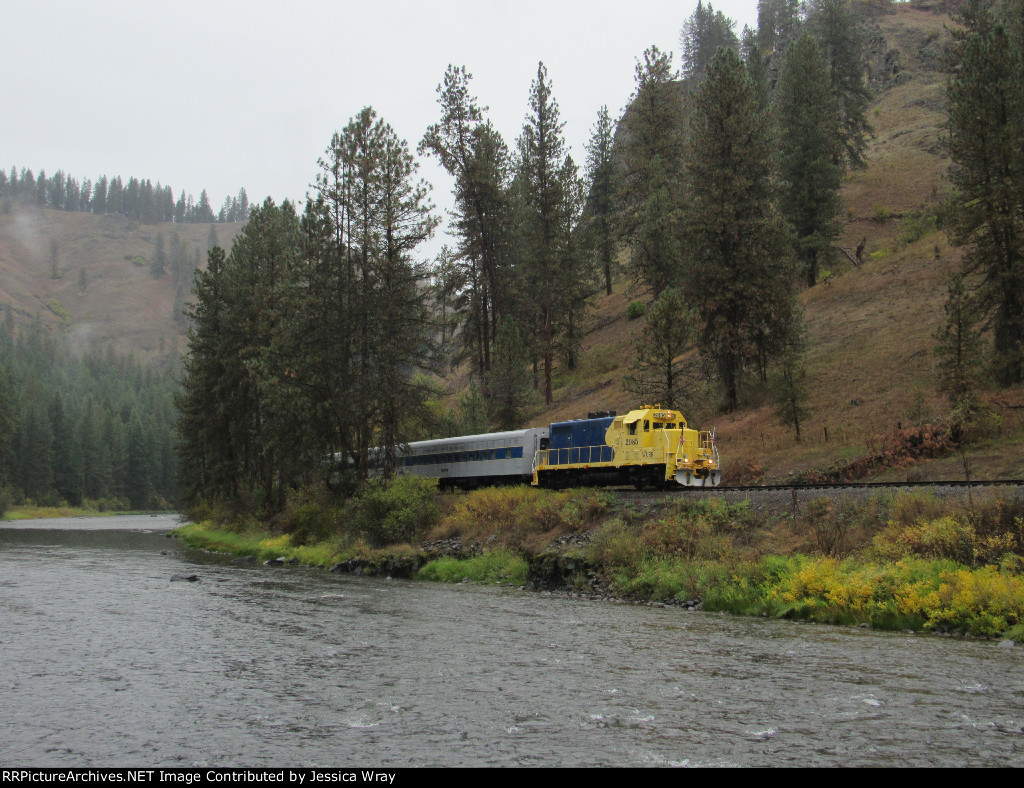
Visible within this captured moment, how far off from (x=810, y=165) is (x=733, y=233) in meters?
17.3

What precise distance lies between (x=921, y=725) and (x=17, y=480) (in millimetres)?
118378

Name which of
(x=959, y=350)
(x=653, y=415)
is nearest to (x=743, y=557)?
(x=653, y=415)

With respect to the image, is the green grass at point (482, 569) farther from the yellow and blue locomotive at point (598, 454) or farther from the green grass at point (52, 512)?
the green grass at point (52, 512)

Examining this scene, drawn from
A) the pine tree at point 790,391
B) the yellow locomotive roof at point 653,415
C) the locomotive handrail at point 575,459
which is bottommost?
the locomotive handrail at point 575,459

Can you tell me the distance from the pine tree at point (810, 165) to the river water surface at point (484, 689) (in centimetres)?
4152

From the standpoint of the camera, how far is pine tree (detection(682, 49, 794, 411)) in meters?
40.3

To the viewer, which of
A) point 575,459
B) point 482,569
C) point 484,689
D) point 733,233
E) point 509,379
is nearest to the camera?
point 484,689

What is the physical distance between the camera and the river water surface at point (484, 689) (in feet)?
31.4

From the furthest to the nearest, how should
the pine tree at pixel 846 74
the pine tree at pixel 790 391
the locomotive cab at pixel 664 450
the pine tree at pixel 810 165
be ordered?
the pine tree at pixel 846 74
the pine tree at pixel 810 165
the pine tree at pixel 790 391
the locomotive cab at pixel 664 450

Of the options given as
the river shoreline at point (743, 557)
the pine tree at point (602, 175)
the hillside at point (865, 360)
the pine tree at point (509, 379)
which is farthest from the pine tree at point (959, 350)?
the pine tree at point (602, 175)

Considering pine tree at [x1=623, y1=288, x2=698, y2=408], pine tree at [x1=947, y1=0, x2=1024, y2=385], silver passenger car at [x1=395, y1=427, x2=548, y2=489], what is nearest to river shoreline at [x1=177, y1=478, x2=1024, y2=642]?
silver passenger car at [x1=395, y1=427, x2=548, y2=489]

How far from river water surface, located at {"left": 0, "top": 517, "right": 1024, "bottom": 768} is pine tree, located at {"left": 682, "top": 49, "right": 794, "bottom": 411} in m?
23.1

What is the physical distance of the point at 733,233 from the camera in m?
40.6

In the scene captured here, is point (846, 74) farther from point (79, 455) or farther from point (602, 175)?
point (79, 455)
